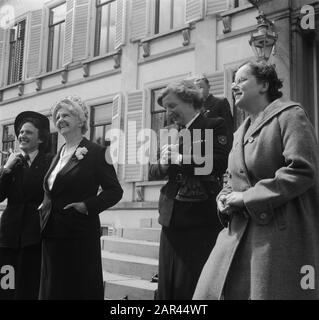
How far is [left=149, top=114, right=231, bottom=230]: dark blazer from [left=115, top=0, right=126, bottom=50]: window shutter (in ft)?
26.7

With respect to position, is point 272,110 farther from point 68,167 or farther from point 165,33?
point 165,33

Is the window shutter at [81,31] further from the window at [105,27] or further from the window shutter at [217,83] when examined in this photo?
the window shutter at [217,83]

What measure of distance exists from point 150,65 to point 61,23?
3.75m

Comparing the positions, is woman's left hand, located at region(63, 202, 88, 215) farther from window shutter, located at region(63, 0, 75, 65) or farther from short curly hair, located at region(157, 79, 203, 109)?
window shutter, located at region(63, 0, 75, 65)

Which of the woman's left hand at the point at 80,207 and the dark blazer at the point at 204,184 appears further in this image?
the woman's left hand at the point at 80,207

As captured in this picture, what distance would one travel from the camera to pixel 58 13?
1280cm

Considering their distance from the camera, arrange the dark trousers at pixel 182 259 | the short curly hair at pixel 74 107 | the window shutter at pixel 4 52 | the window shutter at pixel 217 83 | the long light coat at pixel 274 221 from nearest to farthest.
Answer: the long light coat at pixel 274 221
the dark trousers at pixel 182 259
the short curly hair at pixel 74 107
the window shutter at pixel 217 83
the window shutter at pixel 4 52

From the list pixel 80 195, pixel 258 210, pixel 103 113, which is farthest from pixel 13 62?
pixel 258 210

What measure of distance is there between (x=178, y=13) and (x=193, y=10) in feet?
2.65

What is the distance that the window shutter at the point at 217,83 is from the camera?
8.49 m

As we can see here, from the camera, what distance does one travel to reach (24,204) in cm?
340

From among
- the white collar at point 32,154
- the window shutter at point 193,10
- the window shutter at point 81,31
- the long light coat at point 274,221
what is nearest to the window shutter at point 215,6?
the window shutter at point 193,10

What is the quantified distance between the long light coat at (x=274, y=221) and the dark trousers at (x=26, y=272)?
1.50 m
